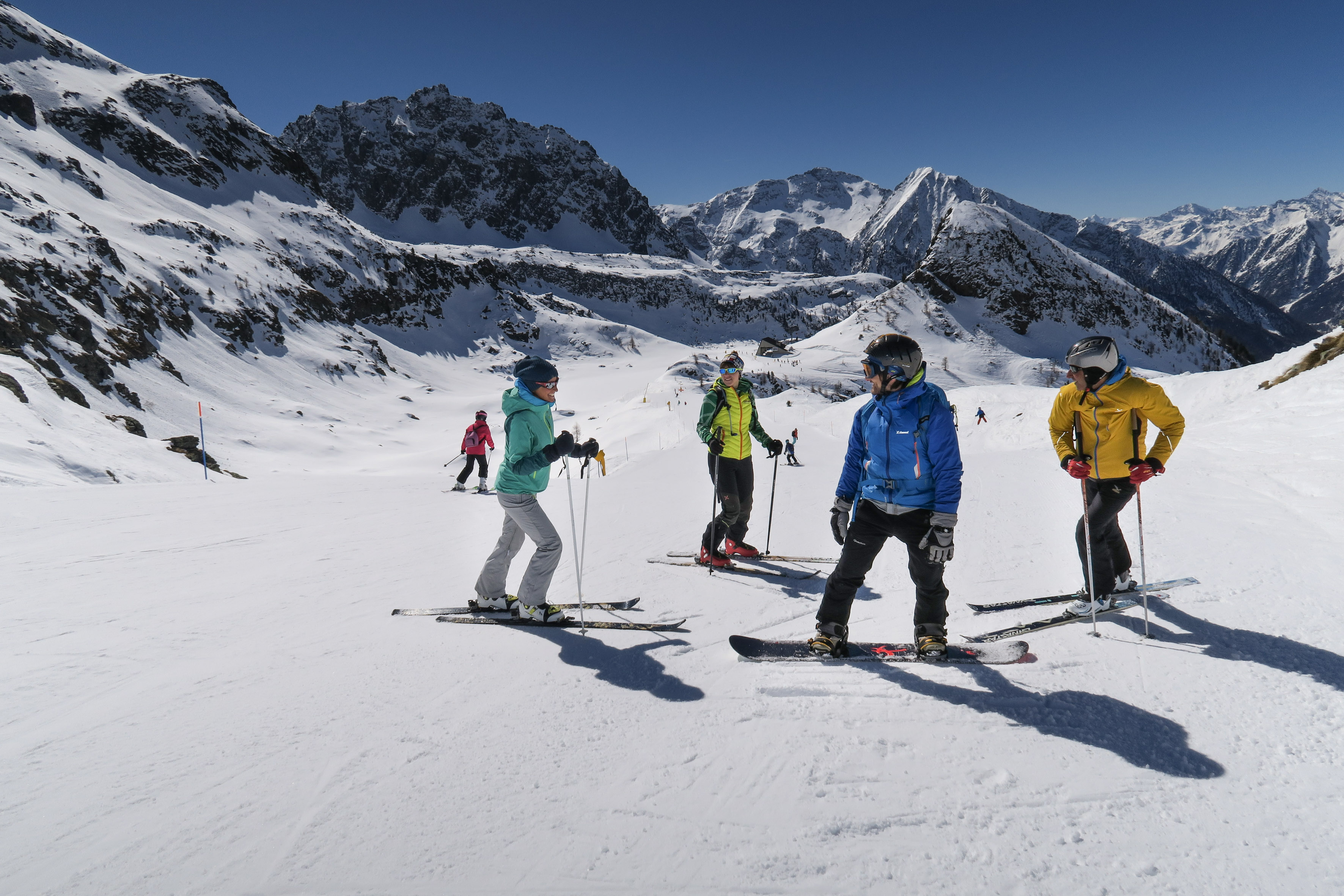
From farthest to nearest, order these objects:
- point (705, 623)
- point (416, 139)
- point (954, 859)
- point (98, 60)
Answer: point (416, 139)
point (98, 60)
point (705, 623)
point (954, 859)

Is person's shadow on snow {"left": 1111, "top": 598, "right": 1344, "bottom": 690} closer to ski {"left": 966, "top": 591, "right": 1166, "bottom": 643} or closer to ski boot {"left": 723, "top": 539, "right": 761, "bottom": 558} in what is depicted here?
ski {"left": 966, "top": 591, "right": 1166, "bottom": 643}

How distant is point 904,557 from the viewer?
646cm

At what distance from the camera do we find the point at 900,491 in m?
3.72

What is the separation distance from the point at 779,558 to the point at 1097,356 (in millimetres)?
3555

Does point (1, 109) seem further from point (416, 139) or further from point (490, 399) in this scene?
point (416, 139)

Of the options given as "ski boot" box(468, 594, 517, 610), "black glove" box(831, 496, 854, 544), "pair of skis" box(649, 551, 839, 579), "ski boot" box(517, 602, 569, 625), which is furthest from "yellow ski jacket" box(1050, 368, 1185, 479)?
"ski boot" box(468, 594, 517, 610)

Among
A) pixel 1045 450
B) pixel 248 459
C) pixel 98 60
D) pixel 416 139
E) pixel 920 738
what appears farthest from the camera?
pixel 416 139

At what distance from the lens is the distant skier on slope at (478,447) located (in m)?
13.4

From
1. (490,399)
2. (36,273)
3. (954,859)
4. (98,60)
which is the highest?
(98,60)

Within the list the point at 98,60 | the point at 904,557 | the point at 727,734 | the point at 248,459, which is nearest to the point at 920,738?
the point at 727,734

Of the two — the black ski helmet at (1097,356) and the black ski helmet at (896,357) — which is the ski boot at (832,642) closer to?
the black ski helmet at (896,357)

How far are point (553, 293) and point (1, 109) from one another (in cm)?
6055

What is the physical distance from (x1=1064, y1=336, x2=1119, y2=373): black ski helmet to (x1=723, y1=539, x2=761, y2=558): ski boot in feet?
11.7

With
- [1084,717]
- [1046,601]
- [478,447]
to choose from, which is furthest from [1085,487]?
[478,447]
